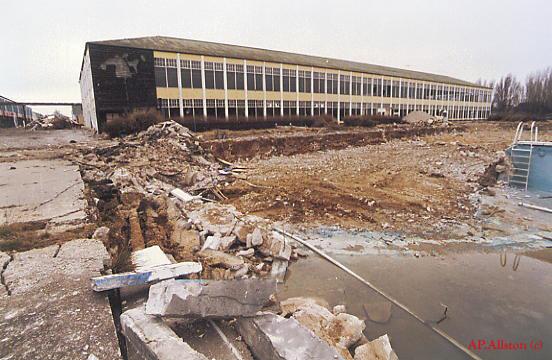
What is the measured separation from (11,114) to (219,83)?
113 ft

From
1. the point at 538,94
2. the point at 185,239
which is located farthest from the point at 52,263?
the point at 538,94

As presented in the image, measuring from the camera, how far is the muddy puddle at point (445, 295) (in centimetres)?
377

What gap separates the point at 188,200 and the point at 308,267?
3.89 meters

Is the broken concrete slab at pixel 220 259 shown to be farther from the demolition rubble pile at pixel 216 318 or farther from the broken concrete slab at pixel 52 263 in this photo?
the demolition rubble pile at pixel 216 318

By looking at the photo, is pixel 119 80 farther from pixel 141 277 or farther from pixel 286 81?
pixel 141 277

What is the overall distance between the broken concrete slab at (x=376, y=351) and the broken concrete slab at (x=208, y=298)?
1231 mm

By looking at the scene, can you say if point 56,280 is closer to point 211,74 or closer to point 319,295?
point 319,295

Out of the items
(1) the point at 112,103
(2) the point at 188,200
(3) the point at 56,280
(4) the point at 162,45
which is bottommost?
(2) the point at 188,200

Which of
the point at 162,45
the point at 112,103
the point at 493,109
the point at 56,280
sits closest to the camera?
the point at 56,280

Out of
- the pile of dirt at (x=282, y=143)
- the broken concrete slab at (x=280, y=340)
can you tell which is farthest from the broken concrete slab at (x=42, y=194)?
the pile of dirt at (x=282, y=143)

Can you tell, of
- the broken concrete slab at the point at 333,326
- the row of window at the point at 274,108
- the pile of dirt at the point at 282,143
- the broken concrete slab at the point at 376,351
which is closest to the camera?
the broken concrete slab at the point at 376,351

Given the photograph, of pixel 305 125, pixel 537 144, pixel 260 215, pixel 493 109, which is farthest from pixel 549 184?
pixel 493 109

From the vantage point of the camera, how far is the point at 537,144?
11.0 m

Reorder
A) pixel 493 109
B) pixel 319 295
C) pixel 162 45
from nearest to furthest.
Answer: pixel 319 295 < pixel 162 45 < pixel 493 109
